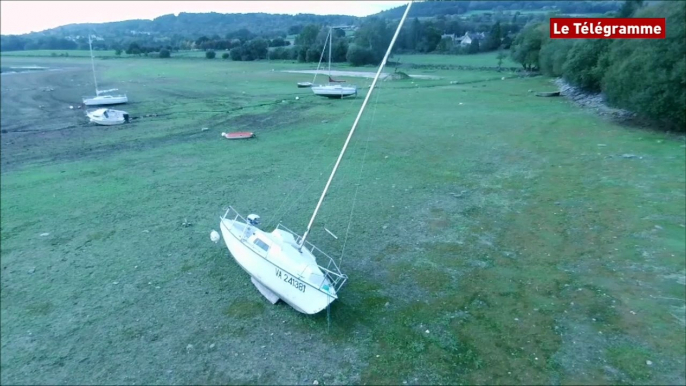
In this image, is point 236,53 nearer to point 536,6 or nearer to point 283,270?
point 536,6

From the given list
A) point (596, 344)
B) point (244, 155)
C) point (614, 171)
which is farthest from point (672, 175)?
point (244, 155)

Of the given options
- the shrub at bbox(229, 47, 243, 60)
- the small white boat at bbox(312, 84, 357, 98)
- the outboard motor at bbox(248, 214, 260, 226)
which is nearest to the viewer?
the outboard motor at bbox(248, 214, 260, 226)

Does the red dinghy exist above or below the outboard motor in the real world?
above

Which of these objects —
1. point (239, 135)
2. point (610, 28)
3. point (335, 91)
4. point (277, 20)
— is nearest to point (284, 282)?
point (239, 135)

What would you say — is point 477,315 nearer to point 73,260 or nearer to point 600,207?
point 600,207

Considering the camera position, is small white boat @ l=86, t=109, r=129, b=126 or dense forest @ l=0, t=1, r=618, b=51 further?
dense forest @ l=0, t=1, r=618, b=51

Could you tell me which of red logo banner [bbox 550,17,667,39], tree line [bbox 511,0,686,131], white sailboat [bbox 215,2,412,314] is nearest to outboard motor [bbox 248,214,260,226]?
white sailboat [bbox 215,2,412,314]

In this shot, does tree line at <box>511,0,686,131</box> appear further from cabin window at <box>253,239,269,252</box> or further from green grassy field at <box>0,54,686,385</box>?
cabin window at <box>253,239,269,252</box>
